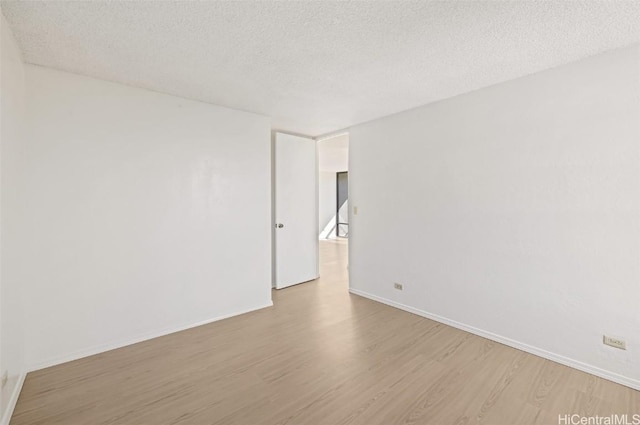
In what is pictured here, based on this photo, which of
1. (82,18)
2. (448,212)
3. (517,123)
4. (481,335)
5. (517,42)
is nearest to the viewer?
(82,18)

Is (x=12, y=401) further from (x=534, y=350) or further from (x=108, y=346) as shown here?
(x=534, y=350)

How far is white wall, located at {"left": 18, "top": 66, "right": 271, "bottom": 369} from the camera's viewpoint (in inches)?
90.6

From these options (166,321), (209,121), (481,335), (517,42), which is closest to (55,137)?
(209,121)

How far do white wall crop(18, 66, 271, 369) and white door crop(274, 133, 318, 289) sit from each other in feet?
2.35

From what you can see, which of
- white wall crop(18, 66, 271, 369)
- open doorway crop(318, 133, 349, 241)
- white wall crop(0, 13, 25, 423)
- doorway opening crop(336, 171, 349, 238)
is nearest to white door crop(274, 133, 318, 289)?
white wall crop(18, 66, 271, 369)

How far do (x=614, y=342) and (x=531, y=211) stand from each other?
3.66 ft

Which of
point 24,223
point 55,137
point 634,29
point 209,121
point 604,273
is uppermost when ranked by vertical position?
point 634,29

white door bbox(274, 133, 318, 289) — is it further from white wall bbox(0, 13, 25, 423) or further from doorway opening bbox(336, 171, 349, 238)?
doorway opening bbox(336, 171, 349, 238)

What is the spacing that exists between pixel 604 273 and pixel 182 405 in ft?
10.7

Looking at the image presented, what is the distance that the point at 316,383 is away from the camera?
82.2 inches

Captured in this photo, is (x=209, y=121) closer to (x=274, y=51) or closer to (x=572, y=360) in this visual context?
(x=274, y=51)

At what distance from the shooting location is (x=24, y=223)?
2.21 meters

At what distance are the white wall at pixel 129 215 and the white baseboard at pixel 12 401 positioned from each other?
0.76ft

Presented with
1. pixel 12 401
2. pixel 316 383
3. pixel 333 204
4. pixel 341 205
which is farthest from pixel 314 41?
pixel 333 204
